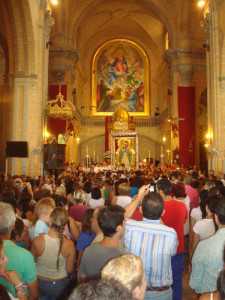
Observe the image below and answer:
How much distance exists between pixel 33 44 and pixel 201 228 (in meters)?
11.5

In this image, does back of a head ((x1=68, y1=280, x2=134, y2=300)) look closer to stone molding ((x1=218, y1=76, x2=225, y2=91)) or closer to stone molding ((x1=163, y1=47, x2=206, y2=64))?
stone molding ((x1=218, y1=76, x2=225, y2=91))

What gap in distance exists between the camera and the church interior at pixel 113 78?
1298 centimetres

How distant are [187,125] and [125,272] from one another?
20087 mm

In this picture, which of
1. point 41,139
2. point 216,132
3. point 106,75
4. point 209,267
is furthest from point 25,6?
point 106,75

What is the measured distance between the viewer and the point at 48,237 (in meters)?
3.09

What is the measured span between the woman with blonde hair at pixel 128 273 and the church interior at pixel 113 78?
11063mm

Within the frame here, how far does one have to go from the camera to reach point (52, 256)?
3.08 metres

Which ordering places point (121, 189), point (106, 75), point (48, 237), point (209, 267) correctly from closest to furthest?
point (209, 267)
point (48, 237)
point (121, 189)
point (106, 75)

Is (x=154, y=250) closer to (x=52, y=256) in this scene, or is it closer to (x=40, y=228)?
(x=52, y=256)

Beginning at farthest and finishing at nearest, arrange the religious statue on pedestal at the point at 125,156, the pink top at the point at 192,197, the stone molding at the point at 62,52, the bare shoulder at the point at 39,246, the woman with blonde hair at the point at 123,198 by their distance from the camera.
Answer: the stone molding at the point at 62,52 → the religious statue on pedestal at the point at 125,156 → the pink top at the point at 192,197 → the woman with blonde hair at the point at 123,198 → the bare shoulder at the point at 39,246

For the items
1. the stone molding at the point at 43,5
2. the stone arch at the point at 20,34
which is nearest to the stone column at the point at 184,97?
the stone molding at the point at 43,5

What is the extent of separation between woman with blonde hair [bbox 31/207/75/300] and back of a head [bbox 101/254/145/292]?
154 cm

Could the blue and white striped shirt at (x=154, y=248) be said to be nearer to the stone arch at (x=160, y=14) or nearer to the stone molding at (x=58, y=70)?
the stone molding at (x=58, y=70)

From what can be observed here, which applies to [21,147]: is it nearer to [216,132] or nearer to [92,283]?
[216,132]
